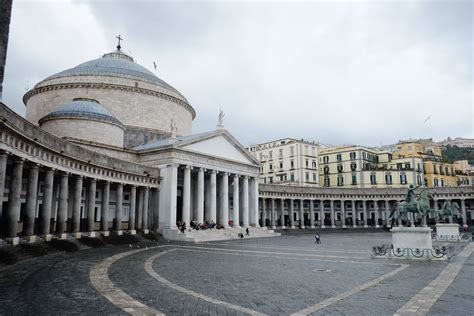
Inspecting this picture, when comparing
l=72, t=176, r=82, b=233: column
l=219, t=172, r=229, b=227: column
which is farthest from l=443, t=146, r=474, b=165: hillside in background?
l=72, t=176, r=82, b=233: column

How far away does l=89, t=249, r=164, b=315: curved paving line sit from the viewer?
10.0 meters

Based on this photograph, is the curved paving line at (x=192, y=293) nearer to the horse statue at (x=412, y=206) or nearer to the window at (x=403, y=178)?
the horse statue at (x=412, y=206)

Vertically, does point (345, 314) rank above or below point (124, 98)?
below

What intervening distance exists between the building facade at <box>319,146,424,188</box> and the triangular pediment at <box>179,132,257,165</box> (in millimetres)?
33860

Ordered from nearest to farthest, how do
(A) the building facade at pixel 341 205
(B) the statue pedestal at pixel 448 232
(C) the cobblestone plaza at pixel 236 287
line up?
(C) the cobblestone plaza at pixel 236 287
(B) the statue pedestal at pixel 448 232
(A) the building facade at pixel 341 205

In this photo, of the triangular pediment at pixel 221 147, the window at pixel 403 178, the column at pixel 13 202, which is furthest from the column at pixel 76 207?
the window at pixel 403 178

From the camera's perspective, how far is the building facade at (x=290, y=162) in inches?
3216

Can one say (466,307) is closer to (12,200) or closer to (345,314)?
(345,314)

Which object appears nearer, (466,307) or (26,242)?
(466,307)

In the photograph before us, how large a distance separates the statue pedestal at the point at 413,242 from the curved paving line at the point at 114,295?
53.9 feet

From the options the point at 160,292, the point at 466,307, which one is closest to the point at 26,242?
the point at 160,292

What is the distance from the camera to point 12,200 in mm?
21734

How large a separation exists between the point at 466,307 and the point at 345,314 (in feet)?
11.7

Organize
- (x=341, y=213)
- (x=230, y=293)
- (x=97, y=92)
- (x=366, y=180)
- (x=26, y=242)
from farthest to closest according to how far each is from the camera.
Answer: (x=366, y=180), (x=341, y=213), (x=97, y=92), (x=26, y=242), (x=230, y=293)
